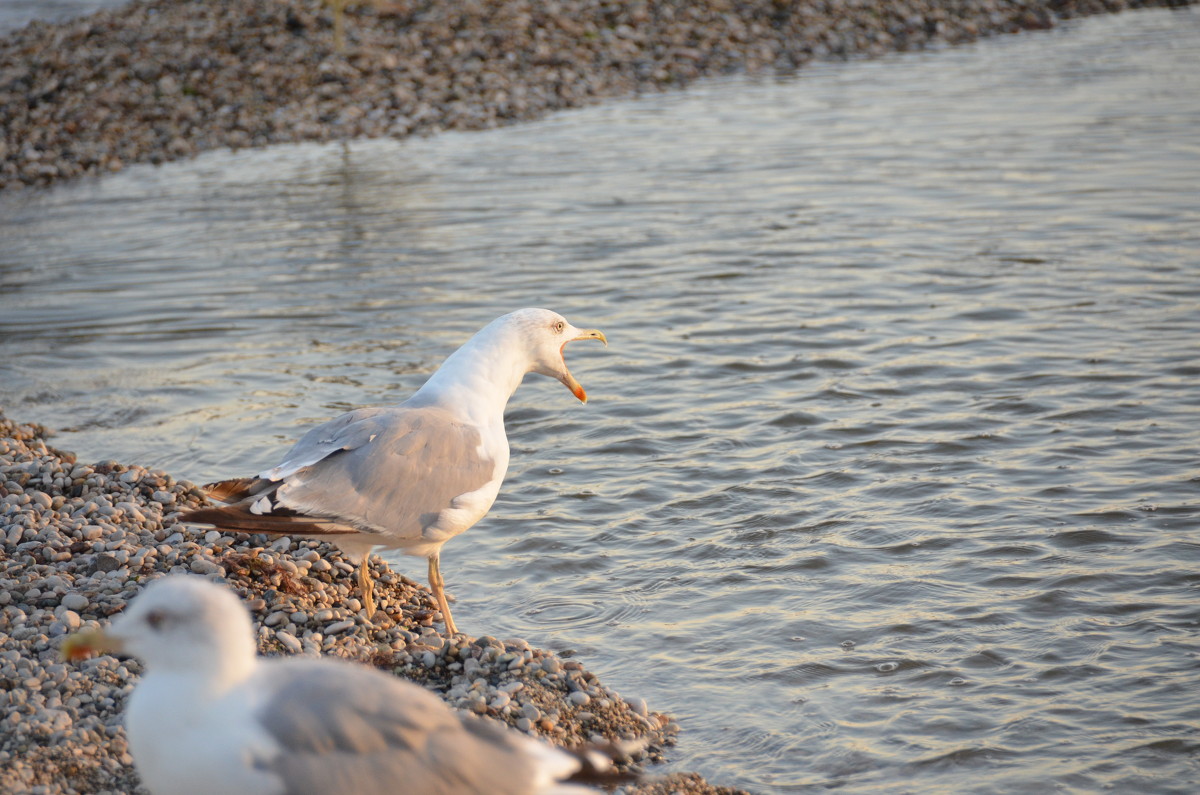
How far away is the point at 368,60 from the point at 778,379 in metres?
12.0

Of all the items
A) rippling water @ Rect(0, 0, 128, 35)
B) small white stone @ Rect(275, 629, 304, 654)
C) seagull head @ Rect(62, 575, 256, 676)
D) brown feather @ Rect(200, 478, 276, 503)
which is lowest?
small white stone @ Rect(275, 629, 304, 654)

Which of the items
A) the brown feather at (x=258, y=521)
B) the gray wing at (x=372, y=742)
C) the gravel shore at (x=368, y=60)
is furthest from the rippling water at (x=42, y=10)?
the gray wing at (x=372, y=742)

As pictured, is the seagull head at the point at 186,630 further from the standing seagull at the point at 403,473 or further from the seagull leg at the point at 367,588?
the seagull leg at the point at 367,588

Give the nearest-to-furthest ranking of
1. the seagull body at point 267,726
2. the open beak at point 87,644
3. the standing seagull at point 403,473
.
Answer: the seagull body at point 267,726
the open beak at point 87,644
the standing seagull at point 403,473

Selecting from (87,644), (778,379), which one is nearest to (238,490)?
(87,644)

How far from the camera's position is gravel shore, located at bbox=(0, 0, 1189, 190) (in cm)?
1664

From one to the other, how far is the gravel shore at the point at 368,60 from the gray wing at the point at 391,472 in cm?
1270

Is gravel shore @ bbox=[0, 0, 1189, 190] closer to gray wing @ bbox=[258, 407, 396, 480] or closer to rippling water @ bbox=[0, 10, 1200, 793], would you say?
rippling water @ bbox=[0, 10, 1200, 793]

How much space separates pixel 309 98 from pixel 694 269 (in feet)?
29.6

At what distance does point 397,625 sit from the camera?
16.4 feet

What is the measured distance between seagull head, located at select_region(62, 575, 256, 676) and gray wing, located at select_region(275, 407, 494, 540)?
1.37 metres

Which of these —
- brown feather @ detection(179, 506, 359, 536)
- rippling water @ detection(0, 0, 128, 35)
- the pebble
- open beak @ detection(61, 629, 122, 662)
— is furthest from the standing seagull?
rippling water @ detection(0, 0, 128, 35)

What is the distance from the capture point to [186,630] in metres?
2.79

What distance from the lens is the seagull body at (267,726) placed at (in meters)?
2.71
